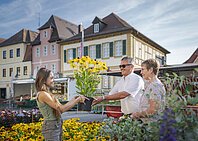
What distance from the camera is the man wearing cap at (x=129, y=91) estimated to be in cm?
293

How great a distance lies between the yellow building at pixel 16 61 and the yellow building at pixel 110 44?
321 inches

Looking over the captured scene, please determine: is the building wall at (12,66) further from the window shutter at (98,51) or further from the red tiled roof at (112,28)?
the window shutter at (98,51)

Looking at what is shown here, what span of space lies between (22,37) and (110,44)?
1682 centimetres

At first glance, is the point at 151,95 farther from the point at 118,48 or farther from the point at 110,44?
the point at 110,44

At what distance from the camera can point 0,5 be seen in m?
9.44

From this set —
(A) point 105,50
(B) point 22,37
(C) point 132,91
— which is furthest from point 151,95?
(B) point 22,37

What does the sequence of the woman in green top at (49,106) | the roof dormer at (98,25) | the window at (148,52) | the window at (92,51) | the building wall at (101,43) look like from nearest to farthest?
the woman in green top at (49,106) < the building wall at (101,43) < the window at (92,51) < the roof dormer at (98,25) < the window at (148,52)

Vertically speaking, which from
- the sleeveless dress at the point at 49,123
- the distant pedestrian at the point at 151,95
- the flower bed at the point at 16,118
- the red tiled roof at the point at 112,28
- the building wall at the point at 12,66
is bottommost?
the flower bed at the point at 16,118

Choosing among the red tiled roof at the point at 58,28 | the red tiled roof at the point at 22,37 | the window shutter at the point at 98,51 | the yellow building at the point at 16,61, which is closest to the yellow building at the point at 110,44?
the window shutter at the point at 98,51

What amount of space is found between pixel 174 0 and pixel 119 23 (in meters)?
15.1

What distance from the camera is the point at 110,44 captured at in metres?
24.2

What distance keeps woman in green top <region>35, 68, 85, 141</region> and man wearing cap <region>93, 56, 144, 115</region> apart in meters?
0.45

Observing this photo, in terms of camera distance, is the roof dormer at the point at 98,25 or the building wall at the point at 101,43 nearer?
the building wall at the point at 101,43

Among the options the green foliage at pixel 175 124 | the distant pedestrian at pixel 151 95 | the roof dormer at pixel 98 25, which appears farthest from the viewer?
the roof dormer at pixel 98 25
